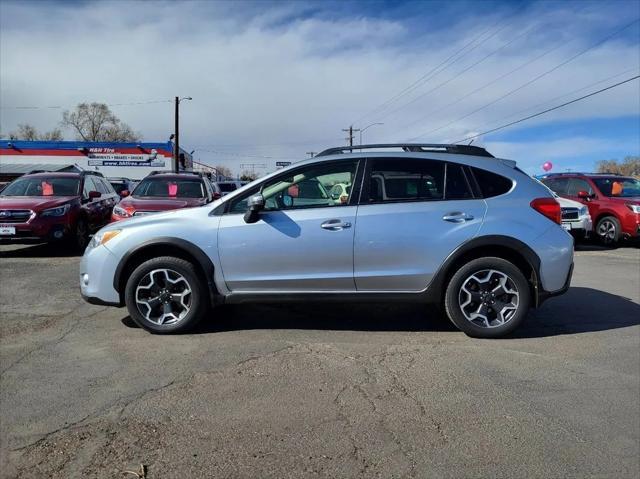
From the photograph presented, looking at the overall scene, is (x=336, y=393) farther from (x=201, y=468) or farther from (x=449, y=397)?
(x=201, y=468)

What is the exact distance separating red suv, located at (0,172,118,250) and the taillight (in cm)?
888


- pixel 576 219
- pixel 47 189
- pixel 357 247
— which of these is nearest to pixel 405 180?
pixel 357 247

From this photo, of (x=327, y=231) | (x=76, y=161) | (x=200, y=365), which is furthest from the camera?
(x=76, y=161)

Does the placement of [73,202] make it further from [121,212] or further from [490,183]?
[490,183]

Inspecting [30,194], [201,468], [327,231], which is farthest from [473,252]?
[30,194]

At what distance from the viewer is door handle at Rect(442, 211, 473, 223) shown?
510cm

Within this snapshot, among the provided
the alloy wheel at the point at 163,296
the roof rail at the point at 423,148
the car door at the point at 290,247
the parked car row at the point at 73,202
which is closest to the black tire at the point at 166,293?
the alloy wheel at the point at 163,296

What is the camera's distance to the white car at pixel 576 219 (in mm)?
12414

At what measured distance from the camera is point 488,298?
5105 mm

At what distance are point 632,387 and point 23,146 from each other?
60.2 meters

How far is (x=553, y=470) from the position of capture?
2938 mm

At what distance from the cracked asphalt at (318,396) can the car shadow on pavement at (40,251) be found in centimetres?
497

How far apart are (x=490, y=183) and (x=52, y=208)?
341 inches

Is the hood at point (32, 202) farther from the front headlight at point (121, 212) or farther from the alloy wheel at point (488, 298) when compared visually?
the alloy wheel at point (488, 298)
